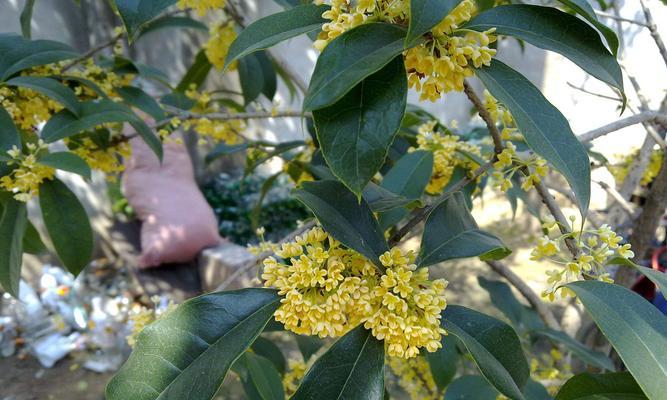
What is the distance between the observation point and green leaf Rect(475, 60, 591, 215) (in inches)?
17.8

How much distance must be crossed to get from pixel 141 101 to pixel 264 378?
635 mm

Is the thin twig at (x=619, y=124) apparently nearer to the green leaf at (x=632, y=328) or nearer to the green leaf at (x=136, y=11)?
the green leaf at (x=632, y=328)

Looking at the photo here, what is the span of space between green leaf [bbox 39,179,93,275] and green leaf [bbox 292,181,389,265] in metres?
0.54

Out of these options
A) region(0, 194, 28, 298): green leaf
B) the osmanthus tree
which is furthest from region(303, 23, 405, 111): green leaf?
region(0, 194, 28, 298): green leaf

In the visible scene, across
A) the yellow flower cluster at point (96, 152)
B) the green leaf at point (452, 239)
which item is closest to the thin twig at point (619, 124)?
the green leaf at point (452, 239)

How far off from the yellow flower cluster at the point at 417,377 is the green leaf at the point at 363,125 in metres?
0.78

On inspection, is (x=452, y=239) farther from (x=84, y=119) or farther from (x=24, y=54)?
(x=24, y=54)

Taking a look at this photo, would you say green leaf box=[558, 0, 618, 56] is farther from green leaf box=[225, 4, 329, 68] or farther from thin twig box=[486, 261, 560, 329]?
thin twig box=[486, 261, 560, 329]

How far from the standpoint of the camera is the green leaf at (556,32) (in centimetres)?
49

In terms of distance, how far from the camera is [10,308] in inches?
107

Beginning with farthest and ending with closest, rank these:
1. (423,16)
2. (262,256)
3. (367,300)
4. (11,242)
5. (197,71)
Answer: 1. (197,71)
2. (11,242)
3. (262,256)
4. (367,300)
5. (423,16)

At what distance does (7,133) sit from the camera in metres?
0.78

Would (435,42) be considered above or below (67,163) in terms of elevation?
above

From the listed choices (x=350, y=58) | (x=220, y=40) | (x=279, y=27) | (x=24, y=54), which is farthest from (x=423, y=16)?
(x=220, y=40)
